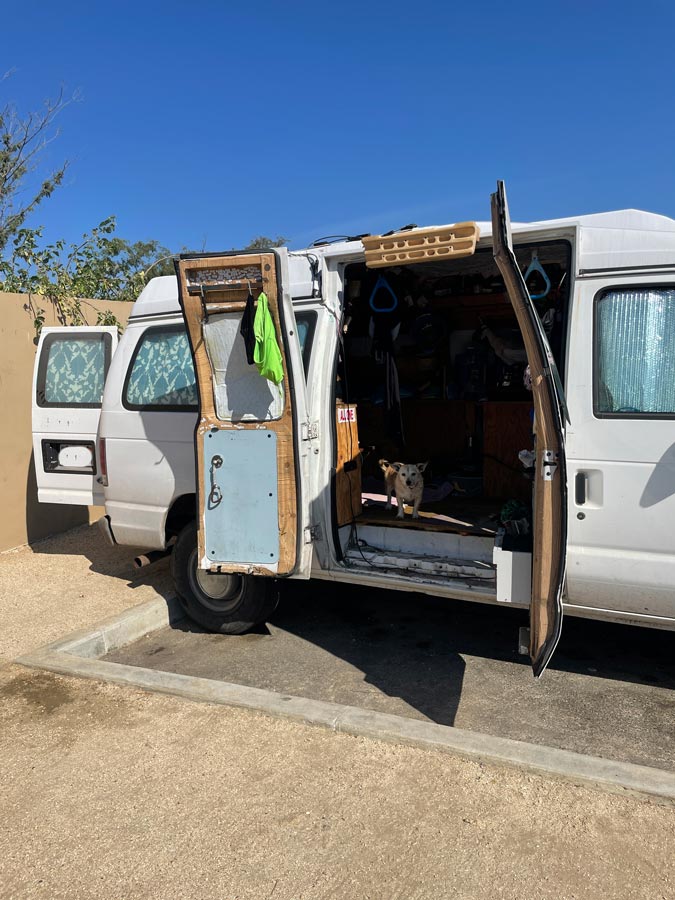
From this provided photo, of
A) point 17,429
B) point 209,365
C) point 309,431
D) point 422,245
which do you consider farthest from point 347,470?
point 17,429

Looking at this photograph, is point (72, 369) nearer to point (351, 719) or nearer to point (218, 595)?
point (218, 595)

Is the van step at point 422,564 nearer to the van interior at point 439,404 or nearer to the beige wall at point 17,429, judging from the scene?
the van interior at point 439,404

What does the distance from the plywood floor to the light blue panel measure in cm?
85

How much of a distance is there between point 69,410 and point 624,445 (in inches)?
176

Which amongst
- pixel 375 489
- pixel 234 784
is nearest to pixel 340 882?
pixel 234 784

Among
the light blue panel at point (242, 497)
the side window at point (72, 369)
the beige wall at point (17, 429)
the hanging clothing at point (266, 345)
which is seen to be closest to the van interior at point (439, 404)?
the light blue panel at point (242, 497)

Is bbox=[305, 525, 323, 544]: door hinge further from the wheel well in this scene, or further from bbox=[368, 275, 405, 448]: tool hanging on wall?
bbox=[368, 275, 405, 448]: tool hanging on wall

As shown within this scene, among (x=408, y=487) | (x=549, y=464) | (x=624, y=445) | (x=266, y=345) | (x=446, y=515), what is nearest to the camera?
(x=549, y=464)

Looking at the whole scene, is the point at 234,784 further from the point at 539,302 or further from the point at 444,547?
the point at 539,302

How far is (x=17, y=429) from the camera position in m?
7.20

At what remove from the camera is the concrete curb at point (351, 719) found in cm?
279

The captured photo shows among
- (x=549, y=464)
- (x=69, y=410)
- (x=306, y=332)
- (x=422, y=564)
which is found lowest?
(x=422, y=564)

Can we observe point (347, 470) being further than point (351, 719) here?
Yes

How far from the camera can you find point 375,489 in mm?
6211
